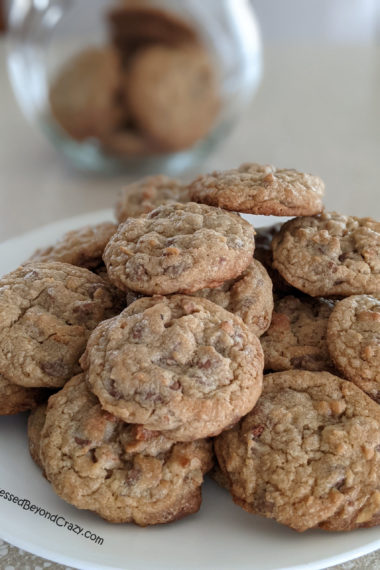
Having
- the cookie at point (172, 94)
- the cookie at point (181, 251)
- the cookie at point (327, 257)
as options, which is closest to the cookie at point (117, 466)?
the cookie at point (181, 251)

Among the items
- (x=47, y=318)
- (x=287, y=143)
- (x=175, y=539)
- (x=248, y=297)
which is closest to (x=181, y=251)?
(x=248, y=297)

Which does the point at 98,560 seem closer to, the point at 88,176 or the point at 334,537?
the point at 334,537

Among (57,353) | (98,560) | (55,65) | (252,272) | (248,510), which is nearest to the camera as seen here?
(98,560)

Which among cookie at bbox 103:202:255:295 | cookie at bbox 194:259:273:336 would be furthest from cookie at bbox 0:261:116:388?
cookie at bbox 194:259:273:336

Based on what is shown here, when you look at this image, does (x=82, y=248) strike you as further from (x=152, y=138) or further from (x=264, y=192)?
(x=152, y=138)

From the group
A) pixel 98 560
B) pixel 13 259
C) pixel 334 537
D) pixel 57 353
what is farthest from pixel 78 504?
pixel 13 259

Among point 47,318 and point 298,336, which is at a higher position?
point 47,318
